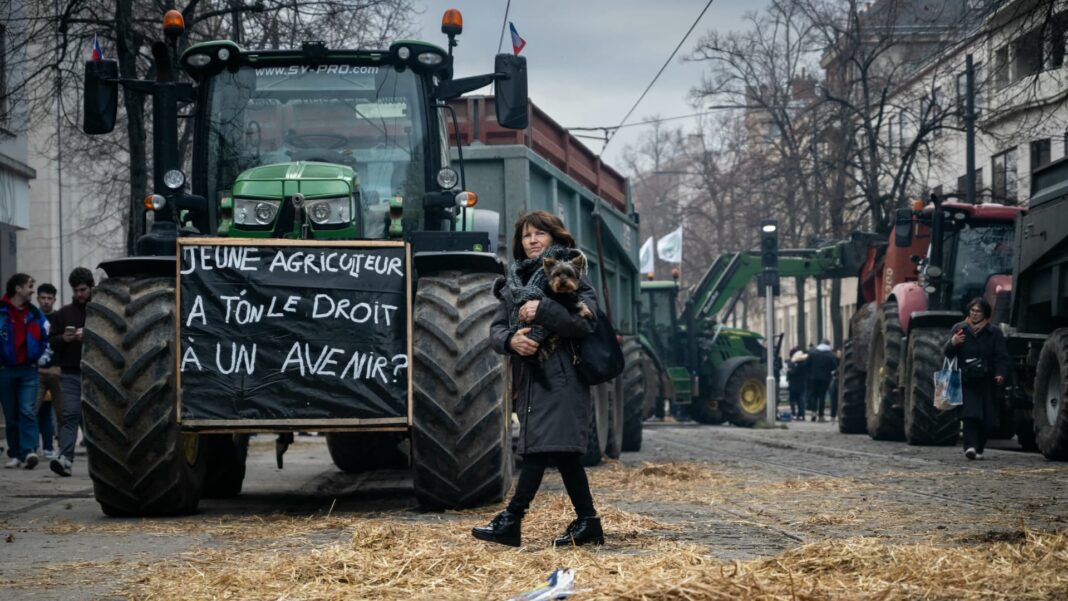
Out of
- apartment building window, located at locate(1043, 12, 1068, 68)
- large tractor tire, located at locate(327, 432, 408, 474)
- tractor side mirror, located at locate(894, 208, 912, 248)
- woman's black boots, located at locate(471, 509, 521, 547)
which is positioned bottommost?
large tractor tire, located at locate(327, 432, 408, 474)

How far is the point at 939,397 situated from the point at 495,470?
29.9 feet

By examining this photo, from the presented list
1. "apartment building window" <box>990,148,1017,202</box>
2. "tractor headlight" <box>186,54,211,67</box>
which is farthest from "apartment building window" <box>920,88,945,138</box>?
"tractor headlight" <box>186,54,211,67</box>

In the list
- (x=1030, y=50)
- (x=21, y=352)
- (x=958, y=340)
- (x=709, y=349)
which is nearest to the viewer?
(x=21, y=352)

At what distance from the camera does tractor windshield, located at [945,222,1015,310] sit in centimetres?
2019

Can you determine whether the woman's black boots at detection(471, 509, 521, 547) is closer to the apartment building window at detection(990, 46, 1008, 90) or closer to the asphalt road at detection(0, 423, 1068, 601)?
the asphalt road at detection(0, 423, 1068, 601)

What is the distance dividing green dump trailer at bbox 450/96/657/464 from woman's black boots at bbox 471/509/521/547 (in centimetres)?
416

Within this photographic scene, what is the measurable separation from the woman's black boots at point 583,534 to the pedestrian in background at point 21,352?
29.2ft

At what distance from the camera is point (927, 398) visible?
18891 mm

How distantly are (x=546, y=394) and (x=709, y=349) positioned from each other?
25359 mm

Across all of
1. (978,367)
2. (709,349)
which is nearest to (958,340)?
(978,367)

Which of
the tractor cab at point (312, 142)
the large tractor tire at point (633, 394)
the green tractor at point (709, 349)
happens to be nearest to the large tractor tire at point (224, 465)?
the tractor cab at point (312, 142)

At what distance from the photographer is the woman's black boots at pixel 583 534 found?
299 inches

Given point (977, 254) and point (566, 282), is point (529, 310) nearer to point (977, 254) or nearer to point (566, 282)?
point (566, 282)

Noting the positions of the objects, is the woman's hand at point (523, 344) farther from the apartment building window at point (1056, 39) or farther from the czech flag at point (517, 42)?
the apartment building window at point (1056, 39)
